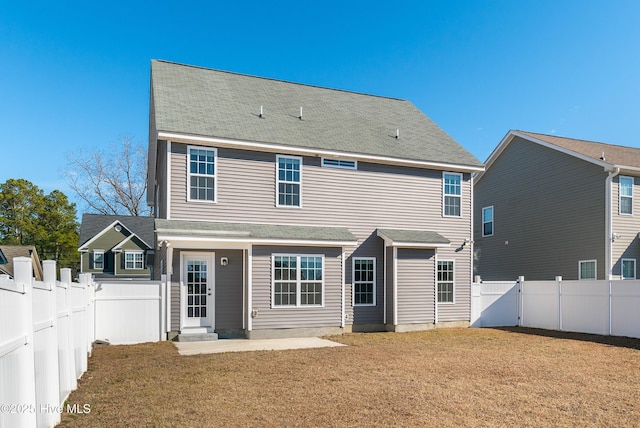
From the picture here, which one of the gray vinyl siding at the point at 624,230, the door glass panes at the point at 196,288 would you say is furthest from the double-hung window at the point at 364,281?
the gray vinyl siding at the point at 624,230

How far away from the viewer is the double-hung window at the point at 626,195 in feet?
58.9

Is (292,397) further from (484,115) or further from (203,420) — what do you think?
(484,115)

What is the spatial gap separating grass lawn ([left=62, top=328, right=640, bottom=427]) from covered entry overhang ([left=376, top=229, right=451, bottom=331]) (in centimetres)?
320

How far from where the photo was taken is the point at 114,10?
66.4 feet

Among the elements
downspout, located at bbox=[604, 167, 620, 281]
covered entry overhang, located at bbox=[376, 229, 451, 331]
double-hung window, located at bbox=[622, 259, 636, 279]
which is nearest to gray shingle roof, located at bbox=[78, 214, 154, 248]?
covered entry overhang, located at bbox=[376, 229, 451, 331]

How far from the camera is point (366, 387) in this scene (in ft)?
24.0

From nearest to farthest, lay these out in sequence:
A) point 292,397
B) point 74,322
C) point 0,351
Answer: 1. point 0,351
2. point 292,397
3. point 74,322

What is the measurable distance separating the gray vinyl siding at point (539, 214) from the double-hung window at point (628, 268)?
898 millimetres

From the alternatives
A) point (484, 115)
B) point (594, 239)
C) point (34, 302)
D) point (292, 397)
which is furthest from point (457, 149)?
point (34, 302)

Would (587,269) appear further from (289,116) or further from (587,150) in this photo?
(289,116)

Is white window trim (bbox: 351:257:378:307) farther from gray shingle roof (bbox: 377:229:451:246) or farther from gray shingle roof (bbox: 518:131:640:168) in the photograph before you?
gray shingle roof (bbox: 518:131:640:168)

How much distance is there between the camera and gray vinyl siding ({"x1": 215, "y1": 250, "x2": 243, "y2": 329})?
13.2m

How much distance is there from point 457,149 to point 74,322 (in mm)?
14004

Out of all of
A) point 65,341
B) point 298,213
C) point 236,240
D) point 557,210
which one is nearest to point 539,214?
point 557,210
